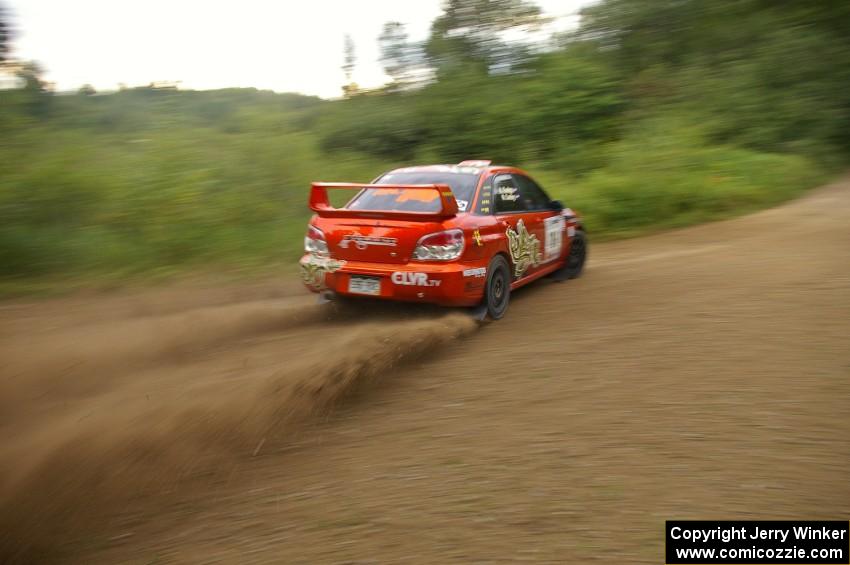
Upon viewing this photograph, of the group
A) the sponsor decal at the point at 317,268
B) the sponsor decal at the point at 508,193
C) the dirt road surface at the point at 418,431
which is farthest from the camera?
the sponsor decal at the point at 508,193

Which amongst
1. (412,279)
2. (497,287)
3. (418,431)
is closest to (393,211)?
(412,279)

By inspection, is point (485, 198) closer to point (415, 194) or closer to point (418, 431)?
point (415, 194)

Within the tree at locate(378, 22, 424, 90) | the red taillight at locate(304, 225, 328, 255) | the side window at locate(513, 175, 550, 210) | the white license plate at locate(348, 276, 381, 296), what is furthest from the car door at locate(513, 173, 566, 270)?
the tree at locate(378, 22, 424, 90)

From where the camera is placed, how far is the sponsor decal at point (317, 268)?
Result: 21.9 ft

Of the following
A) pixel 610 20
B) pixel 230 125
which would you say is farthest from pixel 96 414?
pixel 610 20

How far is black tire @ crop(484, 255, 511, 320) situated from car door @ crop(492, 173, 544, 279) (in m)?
0.23

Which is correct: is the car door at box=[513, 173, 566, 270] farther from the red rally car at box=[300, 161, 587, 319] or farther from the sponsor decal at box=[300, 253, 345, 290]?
the sponsor decal at box=[300, 253, 345, 290]

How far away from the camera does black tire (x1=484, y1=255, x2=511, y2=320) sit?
6810 millimetres

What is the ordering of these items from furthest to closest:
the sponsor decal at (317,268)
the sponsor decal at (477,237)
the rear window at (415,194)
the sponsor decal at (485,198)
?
the sponsor decal at (485,198) < the rear window at (415,194) < the sponsor decal at (317,268) < the sponsor decal at (477,237)

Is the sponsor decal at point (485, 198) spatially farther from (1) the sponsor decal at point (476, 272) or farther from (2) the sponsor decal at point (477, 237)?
(1) the sponsor decal at point (476, 272)

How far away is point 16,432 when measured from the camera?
4098mm

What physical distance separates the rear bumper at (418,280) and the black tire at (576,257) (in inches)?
111

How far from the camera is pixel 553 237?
8.43m

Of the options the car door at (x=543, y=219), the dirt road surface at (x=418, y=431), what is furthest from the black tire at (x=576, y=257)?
the dirt road surface at (x=418, y=431)
